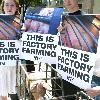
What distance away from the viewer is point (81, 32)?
8.32 feet

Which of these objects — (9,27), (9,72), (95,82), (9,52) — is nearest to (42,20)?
(9,27)

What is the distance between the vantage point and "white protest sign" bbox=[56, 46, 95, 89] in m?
2.48

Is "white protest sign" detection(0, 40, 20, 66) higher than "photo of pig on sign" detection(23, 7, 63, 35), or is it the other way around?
"photo of pig on sign" detection(23, 7, 63, 35)

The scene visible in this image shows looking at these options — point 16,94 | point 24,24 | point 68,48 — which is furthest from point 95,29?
point 16,94

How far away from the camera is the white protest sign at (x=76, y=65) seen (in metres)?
2.48

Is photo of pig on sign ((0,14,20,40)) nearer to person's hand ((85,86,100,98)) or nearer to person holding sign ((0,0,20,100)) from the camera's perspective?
person holding sign ((0,0,20,100))

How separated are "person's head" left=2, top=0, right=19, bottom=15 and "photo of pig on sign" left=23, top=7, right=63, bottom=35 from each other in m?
0.19

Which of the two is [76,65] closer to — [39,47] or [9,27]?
[39,47]

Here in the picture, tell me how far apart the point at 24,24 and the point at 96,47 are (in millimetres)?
1131

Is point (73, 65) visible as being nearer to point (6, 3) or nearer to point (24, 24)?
point (24, 24)

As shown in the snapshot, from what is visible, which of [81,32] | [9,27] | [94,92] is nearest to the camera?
[94,92]

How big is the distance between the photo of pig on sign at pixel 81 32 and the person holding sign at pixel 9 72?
81cm

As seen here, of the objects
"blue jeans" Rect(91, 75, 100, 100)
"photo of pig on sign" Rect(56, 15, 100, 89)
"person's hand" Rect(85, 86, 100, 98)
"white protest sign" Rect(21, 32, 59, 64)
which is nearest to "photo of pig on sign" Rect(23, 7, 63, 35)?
"white protest sign" Rect(21, 32, 59, 64)

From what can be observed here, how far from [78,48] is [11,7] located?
3.63 ft
